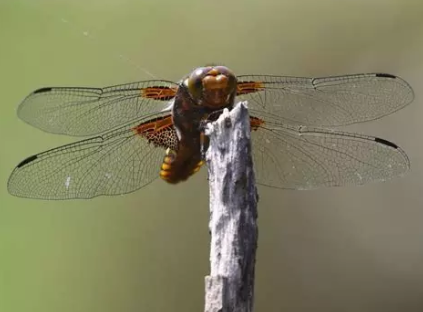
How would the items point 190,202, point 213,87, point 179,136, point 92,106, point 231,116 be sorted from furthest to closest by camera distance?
point 190,202 < point 92,106 < point 179,136 < point 213,87 < point 231,116

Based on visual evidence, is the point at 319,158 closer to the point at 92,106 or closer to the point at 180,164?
the point at 180,164

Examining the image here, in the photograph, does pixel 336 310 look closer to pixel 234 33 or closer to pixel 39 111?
pixel 234 33

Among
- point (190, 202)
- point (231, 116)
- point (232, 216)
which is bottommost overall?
point (232, 216)

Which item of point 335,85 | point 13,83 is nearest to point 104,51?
point 13,83

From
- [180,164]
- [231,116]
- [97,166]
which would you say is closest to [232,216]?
[231,116]

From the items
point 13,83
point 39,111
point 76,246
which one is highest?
point 13,83

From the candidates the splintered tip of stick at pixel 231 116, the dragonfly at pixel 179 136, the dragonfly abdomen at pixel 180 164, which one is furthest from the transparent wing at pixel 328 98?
the splintered tip of stick at pixel 231 116

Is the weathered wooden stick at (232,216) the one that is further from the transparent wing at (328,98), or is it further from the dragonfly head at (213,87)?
the transparent wing at (328,98)
